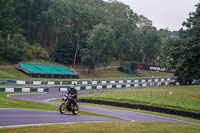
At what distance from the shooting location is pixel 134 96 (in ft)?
127

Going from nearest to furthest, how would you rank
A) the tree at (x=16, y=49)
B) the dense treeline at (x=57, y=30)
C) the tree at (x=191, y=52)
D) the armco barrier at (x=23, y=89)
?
the armco barrier at (x=23, y=89), the tree at (x=191, y=52), the tree at (x=16, y=49), the dense treeline at (x=57, y=30)

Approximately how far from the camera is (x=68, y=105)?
64.3 feet

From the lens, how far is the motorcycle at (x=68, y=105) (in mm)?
19328

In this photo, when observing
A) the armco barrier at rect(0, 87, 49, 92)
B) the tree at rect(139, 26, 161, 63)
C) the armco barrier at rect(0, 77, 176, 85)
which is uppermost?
the tree at rect(139, 26, 161, 63)

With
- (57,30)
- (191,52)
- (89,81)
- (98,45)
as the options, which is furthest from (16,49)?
(191,52)

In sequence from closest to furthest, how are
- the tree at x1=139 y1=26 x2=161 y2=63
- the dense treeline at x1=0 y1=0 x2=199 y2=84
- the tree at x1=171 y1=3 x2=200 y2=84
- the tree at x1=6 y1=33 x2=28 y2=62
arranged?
the tree at x1=171 y1=3 x2=200 y2=84 < the tree at x1=6 y1=33 x2=28 y2=62 < the dense treeline at x1=0 y1=0 x2=199 y2=84 < the tree at x1=139 y1=26 x2=161 y2=63

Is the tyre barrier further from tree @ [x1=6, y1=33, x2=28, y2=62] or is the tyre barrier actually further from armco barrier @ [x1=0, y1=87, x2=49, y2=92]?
tree @ [x1=6, y1=33, x2=28, y2=62]

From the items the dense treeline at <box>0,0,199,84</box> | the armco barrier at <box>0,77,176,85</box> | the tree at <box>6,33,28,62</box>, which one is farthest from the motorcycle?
the tree at <box>6,33,28,62</box>

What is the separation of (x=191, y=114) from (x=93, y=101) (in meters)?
14.1

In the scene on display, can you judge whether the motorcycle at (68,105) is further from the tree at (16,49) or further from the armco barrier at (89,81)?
the tree at (16,49)

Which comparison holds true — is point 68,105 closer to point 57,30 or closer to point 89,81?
point 89,81

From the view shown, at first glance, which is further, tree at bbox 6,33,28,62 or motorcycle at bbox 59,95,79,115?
tree at bbox 6,33,28,62

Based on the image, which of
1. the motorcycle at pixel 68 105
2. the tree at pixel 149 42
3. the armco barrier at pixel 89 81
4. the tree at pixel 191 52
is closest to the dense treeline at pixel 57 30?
the tree at pixel 149 42

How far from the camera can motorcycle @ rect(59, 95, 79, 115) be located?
63.4 feet
